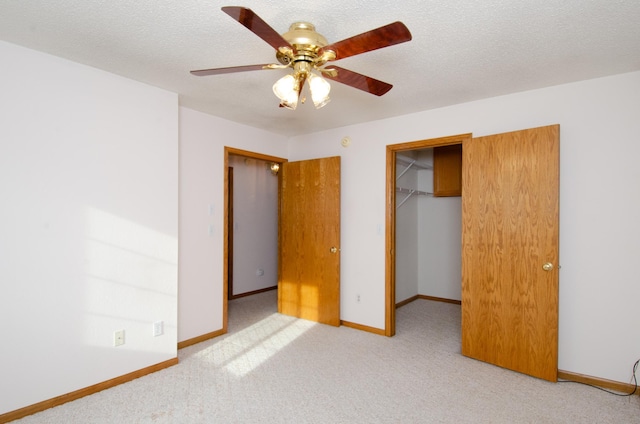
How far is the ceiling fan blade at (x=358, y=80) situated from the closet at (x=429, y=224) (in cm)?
275

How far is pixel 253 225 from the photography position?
5.70 metres

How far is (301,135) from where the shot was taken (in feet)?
14.7

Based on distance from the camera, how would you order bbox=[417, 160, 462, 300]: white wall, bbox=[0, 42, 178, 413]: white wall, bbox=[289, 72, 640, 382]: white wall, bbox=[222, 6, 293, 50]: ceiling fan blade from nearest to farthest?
bbox=[222, 6, 293, 50]: ceiling fan blade, bbox=[0, 42, 178, 413]: white wall, bbox=[289, 72, 640, 382]: white wall, bbox=[417, 160, 462, 300]: white wall

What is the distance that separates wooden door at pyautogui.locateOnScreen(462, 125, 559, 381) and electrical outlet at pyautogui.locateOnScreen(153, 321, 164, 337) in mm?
2694

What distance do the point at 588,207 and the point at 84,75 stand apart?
13.0 ft

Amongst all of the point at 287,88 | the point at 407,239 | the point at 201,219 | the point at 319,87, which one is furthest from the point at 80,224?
the point at 407,239

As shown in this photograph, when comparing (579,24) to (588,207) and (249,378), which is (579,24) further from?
(249,378)

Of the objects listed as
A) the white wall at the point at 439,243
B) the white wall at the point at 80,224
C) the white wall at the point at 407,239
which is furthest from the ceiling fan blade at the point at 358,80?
the white wall at the point at 439,243

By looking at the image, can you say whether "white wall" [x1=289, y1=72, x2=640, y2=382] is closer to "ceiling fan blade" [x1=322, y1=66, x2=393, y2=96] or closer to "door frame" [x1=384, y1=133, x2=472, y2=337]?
"door frame" [x1=384, y1=133, x2=472, y2=337]

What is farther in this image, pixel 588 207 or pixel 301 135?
pixel 301 135

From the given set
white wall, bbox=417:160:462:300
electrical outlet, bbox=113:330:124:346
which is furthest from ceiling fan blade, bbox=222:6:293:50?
white wall, bbox=417:160:462:300

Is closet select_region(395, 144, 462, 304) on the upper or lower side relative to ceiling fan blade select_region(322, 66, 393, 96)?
lower

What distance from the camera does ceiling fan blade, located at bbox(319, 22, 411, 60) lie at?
1346 millimetres

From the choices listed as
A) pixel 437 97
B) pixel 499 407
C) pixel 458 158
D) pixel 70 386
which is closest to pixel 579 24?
pixel 437 97
